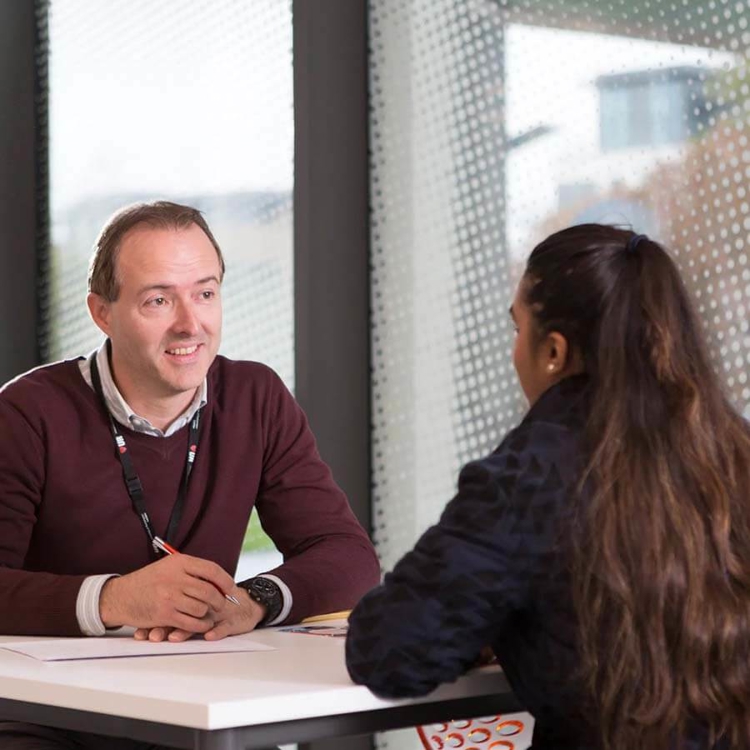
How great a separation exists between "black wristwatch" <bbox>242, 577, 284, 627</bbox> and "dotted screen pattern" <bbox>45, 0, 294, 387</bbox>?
1486mm

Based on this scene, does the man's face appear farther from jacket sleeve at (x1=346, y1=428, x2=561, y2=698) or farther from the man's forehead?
jacket sleeve at (x1=346, y1=428, x2=561, y2=698)

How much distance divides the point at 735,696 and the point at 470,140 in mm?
1990

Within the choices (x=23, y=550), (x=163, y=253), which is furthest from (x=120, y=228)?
(x=23, y=550)

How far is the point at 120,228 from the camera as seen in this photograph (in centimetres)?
244

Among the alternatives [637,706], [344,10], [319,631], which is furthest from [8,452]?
[344,10]

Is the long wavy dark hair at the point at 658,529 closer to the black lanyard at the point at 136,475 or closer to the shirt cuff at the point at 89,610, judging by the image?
the shirt cuff at the point at 89,610

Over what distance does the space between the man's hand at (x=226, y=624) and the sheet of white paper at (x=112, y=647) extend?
0.01 m

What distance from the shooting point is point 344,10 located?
3.46 meters

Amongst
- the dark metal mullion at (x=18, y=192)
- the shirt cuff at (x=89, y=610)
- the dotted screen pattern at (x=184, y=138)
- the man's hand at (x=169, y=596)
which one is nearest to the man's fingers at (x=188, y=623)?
the man's hand at (x=169, y=596)

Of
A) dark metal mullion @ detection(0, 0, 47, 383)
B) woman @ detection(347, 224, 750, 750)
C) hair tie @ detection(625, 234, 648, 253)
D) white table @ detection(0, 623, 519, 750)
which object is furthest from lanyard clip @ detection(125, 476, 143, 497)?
dark metal mullion @ detection(0, 0, 47, 383)

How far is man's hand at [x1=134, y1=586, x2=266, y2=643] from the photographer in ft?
6.35

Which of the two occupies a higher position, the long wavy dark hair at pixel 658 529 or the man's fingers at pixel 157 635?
the long wavy dark hair at pixel 658 529

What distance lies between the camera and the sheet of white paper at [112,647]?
1787 mm

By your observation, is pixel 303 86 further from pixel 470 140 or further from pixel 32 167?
pixel 32 167
